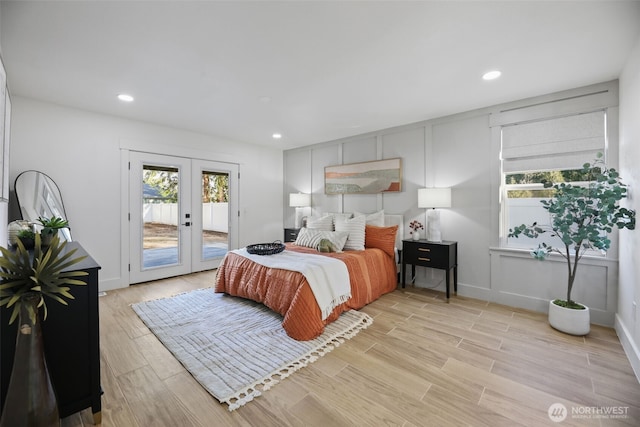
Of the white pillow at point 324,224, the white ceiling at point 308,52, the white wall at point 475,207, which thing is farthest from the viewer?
the white pillow at point 324,224

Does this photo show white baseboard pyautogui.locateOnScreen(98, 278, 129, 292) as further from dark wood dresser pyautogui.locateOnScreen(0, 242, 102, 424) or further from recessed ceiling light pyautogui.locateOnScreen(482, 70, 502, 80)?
recessed ceiling light pyautogui.locateOnScreen(482, 70, 502, 80)

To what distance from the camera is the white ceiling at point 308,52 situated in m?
1.76

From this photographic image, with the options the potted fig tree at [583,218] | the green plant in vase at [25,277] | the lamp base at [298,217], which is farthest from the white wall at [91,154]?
the potted fig tree at [583,218]

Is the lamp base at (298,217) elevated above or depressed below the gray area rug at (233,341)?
above

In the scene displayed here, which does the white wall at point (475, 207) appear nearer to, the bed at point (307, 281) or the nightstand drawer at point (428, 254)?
the nightstand drawer at point (428, 254)

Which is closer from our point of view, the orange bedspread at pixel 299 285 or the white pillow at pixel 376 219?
the orange bedspread at pixel 299 285

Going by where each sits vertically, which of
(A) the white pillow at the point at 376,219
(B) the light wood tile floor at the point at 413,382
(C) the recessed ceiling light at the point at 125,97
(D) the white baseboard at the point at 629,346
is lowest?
(B) the light wood tile floor at the point at 413,382

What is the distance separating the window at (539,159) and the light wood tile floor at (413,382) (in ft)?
4.12

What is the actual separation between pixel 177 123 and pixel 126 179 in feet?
3.65

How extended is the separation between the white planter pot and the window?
0.84 metres

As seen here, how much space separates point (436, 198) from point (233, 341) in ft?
9.47

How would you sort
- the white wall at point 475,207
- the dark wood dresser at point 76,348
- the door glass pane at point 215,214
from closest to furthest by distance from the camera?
the dark wood dresser at point 76,348, the white wall at point 475,207, the door glass pane at point 215,214

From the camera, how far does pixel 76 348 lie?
4.76ft

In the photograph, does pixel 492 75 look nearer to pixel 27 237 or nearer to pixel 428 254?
pixel 428 254
